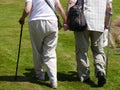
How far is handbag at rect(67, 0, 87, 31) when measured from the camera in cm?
812

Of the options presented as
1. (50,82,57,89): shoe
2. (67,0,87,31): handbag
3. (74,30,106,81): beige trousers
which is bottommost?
(50,82,57,89): shoe

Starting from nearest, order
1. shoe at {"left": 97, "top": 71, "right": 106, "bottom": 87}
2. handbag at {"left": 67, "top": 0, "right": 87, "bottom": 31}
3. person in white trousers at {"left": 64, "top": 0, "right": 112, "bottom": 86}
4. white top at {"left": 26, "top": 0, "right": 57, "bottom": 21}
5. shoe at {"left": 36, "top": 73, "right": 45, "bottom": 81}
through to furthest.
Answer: white top at {"left": 26, "top": 0, "right": 57, "bottom": 21}
handbag at {"left": 67, "top": 0, "right": 87, "bottom": 31}
person in white trousers at {"left": 64, "top": 0, "right": 112, "bottom": 86}
shoe at {"left": 97, "top": 71, "right": 106, "bottom": 87}
shoe at {"left": 36, "top": 73, "right": 45, "bottom": 81}

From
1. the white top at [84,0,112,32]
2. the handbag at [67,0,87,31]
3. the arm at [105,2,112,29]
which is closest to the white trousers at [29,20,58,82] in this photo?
the handbag at [67,0,87,31]

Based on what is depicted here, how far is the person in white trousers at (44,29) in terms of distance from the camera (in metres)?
7.97

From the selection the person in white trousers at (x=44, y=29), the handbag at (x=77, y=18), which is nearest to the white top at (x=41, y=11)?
the person in white trousers at (x=44, y=29)

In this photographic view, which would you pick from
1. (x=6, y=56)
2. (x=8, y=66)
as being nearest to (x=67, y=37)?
(x=6, y=56)

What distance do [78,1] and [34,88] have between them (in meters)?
1.80

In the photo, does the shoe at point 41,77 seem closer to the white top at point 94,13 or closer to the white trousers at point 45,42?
the white trousers at point 45,42

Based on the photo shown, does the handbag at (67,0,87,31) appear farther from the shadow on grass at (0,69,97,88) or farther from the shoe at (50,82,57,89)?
the shadow on grass at (0,69,97,88)

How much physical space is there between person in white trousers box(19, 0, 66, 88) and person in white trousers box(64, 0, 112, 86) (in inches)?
18.8

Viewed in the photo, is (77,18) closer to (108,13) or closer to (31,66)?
(108,13)

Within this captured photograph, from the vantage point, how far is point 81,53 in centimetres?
848

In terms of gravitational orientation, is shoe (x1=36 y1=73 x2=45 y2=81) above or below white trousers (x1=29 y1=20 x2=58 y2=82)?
below

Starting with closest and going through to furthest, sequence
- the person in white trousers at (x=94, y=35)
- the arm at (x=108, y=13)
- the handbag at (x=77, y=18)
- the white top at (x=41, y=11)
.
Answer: the white top at (x=41, y=11)
the handbag at (x=77, y=18)
the person in white trousers at (x=94, y=35)
the arm at (x=108, y=13)
